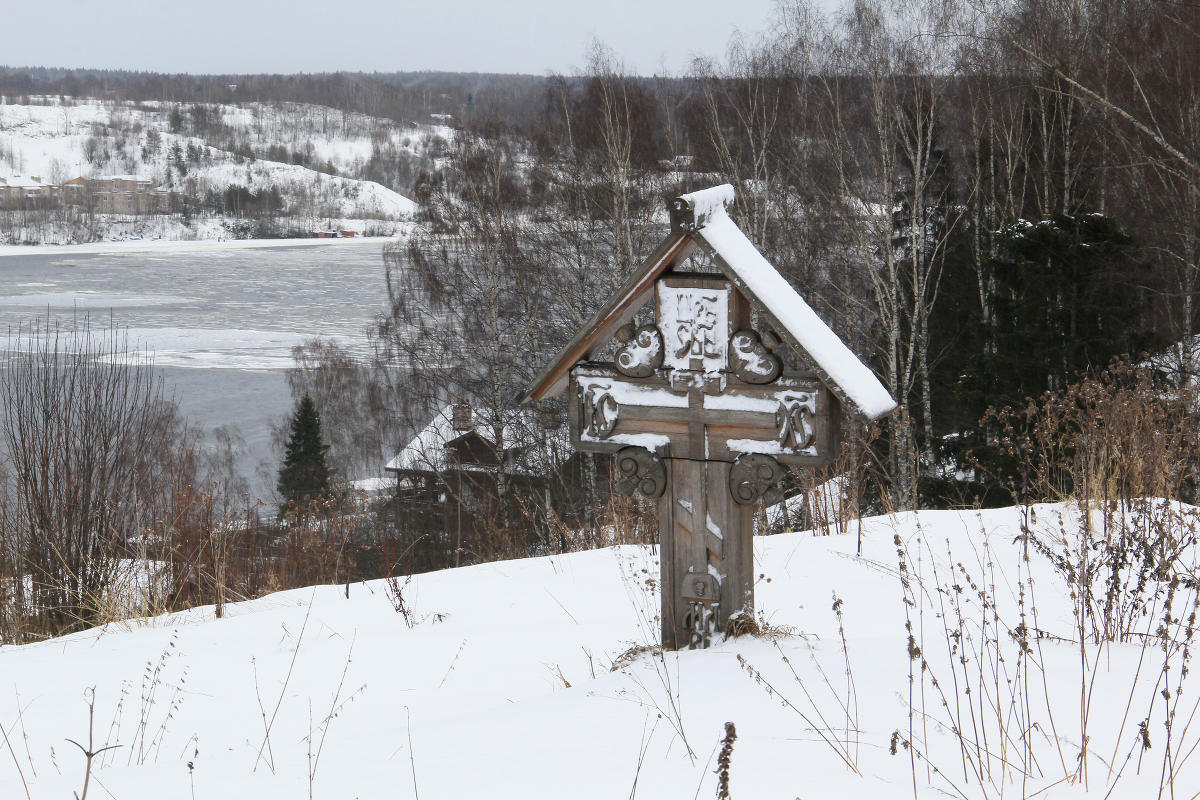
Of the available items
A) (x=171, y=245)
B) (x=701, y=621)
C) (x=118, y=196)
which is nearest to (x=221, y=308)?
(x=701, y=621)

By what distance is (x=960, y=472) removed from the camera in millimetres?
14805

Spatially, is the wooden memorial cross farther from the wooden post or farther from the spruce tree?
the spruce tree

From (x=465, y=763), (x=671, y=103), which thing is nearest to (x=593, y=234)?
(x=671, y=103)

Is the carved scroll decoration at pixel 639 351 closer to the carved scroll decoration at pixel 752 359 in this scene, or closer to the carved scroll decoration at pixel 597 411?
the carved scroll decoration at pixel 597 411

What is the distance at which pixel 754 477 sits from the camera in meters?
3.08

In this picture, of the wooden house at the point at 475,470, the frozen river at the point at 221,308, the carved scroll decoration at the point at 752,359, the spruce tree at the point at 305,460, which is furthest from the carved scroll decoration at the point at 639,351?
the spruce tree at the point at 305,460

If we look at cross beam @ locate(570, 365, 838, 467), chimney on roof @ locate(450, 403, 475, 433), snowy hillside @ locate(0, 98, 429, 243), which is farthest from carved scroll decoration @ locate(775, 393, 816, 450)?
snowy hillside @ locate(0, 98, 429, 243)

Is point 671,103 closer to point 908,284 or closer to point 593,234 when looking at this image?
point 593,234

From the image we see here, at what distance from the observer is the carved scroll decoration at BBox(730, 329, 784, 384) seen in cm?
300

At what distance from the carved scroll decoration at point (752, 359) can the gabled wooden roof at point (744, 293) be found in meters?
0.08

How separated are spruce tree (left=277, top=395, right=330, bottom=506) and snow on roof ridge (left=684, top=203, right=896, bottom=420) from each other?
16.0 m

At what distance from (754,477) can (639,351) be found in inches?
19.9

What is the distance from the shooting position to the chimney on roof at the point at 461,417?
17.6m

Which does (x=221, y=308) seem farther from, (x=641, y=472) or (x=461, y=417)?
(x=641, y=472)
